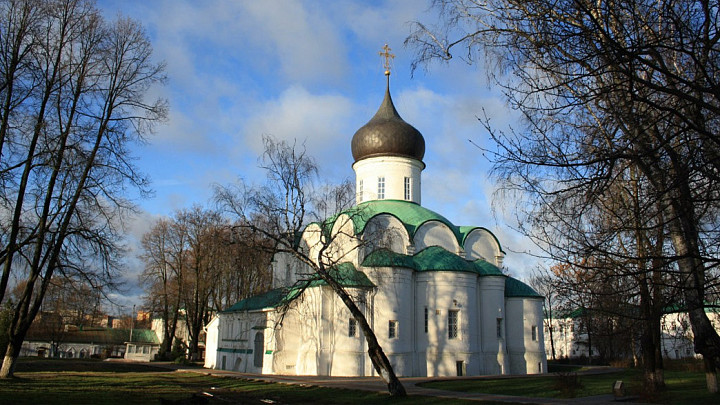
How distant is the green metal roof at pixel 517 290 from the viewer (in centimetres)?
2670

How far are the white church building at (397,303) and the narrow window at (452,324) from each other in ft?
0.14

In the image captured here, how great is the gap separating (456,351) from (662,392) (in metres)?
10.1

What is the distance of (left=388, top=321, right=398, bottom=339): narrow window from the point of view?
74.0 feet

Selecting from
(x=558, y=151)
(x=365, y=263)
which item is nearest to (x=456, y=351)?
(x=365, y=263)

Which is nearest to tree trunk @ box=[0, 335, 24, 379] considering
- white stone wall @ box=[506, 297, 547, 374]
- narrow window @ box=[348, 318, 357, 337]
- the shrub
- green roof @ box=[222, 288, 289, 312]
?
green roof @ box=[222, 288, 289, 312]

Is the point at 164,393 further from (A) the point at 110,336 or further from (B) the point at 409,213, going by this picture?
(A) the point at 110,336

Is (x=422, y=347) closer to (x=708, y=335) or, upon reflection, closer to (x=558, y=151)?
(x=708, y=335)

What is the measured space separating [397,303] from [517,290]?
290 inches

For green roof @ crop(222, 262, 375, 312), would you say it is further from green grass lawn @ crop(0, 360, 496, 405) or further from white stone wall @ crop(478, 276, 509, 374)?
white stone wall @ crop(478, 276, 509, 374)

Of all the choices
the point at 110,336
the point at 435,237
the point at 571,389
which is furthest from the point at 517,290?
the point at 110,336

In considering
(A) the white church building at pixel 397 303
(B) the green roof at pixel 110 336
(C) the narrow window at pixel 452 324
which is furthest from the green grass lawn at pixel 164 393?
(B) the green roof at pixel 110 336

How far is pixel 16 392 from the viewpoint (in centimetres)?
1275

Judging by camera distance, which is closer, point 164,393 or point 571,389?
point 571,389

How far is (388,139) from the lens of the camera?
2839 cm
